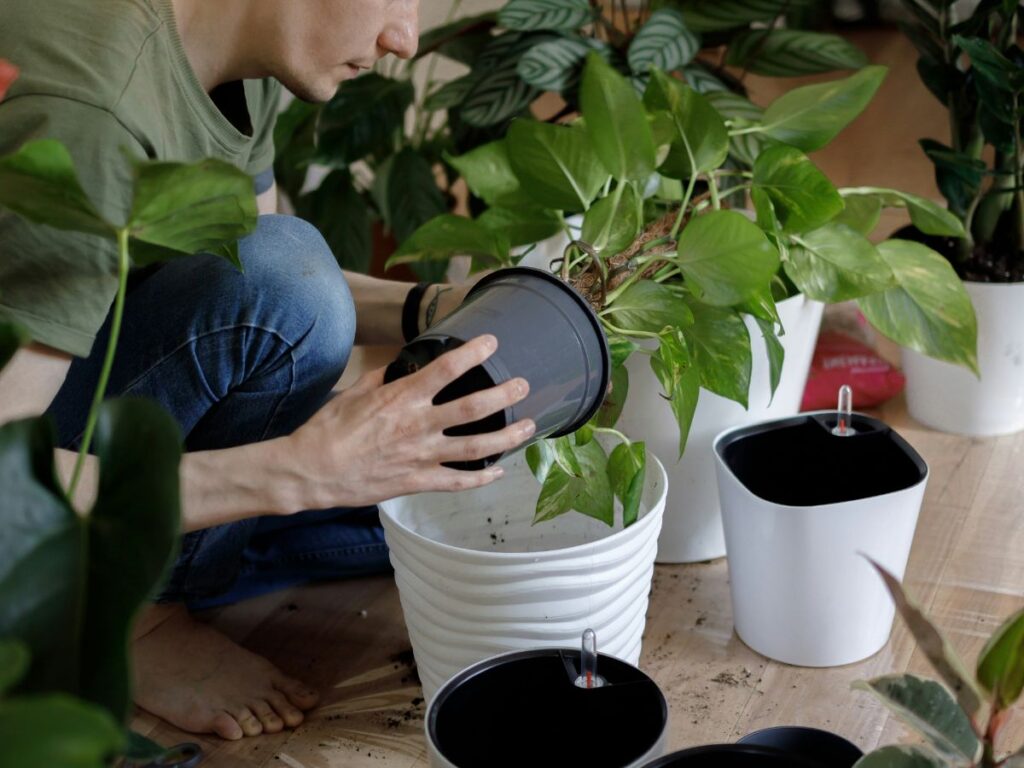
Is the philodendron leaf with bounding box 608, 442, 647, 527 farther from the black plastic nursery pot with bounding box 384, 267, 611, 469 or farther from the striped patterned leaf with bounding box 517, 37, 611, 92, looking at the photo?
the striped patterned leaf with bounding box 517, 37, 611, 92

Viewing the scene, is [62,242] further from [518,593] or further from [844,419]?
[844,419]

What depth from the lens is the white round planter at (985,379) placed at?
5.41ft

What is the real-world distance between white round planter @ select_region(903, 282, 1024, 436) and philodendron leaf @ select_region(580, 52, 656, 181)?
26.5 inches

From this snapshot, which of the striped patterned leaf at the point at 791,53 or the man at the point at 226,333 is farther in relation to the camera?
the striped patterned leaf at the point at 791,53

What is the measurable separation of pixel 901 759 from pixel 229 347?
71cm

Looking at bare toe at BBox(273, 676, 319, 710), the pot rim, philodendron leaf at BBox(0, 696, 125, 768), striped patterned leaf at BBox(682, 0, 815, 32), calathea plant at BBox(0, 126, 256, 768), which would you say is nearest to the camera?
philodendron leaf at BBox(0, 696, 125, 768)

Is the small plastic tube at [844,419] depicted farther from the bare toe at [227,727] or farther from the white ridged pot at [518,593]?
the bare toe at [227,727]

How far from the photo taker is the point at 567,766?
3.29ft

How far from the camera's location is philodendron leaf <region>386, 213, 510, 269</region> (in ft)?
4.42

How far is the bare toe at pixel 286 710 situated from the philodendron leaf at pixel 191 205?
23.2 inches

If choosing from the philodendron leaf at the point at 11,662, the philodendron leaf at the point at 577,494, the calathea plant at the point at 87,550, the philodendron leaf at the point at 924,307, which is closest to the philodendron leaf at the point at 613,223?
the philodendron leaf at the point at 577,494

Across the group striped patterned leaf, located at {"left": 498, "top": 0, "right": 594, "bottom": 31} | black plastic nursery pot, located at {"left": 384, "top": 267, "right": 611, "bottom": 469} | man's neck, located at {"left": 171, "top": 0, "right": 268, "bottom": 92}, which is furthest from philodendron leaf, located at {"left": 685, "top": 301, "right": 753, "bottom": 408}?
striped patterned leaf, located at {"left": 498, "top": 0, "right": 594, "bottom": 31}

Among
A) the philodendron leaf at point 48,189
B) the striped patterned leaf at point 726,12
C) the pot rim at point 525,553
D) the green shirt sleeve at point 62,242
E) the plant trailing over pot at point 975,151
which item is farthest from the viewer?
the striped patterned leaf at point 726,12

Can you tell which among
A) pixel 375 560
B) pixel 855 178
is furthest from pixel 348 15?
pixel 855 178
